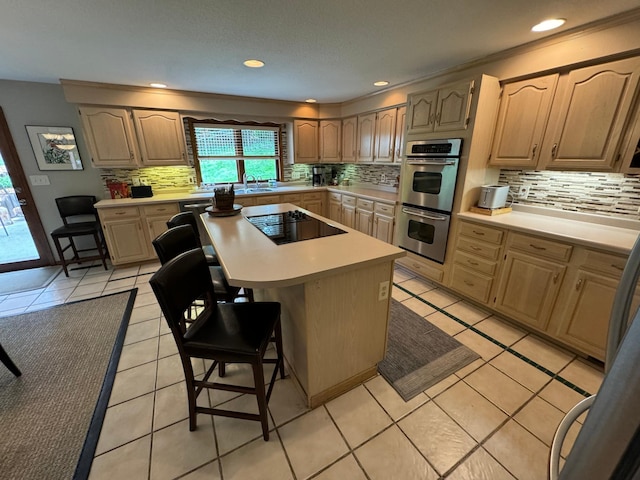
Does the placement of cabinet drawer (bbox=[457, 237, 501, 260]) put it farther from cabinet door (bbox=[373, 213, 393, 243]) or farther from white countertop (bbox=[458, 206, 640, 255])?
cabinet door (bbox=[373, 213, 393, 243])

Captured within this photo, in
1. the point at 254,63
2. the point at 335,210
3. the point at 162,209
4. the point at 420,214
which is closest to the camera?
the point at 254,63

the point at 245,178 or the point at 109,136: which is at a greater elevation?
the point at 109,136

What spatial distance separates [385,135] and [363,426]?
348 centimetres

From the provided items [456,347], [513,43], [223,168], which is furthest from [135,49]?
[456,347]

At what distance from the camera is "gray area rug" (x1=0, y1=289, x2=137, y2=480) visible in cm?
137

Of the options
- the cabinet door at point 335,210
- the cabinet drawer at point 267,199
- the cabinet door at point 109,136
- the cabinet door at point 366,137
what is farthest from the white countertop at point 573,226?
the cabinet door at point 109,136

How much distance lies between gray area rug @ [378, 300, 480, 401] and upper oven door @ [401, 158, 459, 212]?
126cm

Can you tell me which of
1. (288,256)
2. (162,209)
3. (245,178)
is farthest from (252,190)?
(288,256)

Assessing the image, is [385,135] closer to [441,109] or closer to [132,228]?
[441,109]

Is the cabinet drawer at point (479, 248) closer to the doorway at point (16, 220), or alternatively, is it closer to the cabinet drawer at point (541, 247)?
the cabinet drawer at point (541, 247)

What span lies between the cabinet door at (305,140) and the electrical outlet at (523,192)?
3.17 meters

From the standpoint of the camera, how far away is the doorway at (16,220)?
3225 millimetres

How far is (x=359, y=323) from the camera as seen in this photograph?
1.62 m

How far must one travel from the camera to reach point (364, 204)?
3.91 m
